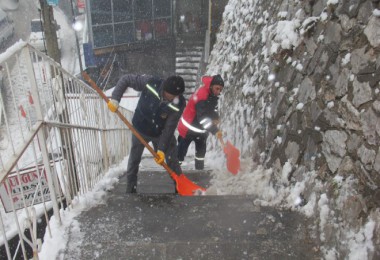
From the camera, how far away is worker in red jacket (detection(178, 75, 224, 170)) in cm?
490

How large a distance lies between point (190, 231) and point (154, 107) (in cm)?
171

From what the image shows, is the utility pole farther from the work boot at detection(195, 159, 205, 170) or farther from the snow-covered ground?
the work boot at detection(195, 159, 205, 170)

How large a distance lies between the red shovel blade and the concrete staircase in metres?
7.80

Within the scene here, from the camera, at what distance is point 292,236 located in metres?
2.70

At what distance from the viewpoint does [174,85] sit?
12.3 ft

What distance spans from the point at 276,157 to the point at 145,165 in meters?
4.16

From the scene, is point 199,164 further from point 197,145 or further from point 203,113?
point 203,113

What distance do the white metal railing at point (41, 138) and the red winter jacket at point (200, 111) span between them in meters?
1.44

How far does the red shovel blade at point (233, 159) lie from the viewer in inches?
186

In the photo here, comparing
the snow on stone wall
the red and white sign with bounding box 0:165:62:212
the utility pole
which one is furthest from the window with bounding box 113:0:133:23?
the red and white sign with bounding box 0:165:62:212

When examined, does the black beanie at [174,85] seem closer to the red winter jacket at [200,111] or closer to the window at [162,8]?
the red winter jacket at [200,111]

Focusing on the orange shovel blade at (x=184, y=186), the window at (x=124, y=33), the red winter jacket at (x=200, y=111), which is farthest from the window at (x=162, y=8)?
the orange shovel blade at (x=184, y=186)

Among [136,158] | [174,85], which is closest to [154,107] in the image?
[174,85]

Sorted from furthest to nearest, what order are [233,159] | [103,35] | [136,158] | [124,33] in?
[124,33], [103,35], [233,159], [136,158]
